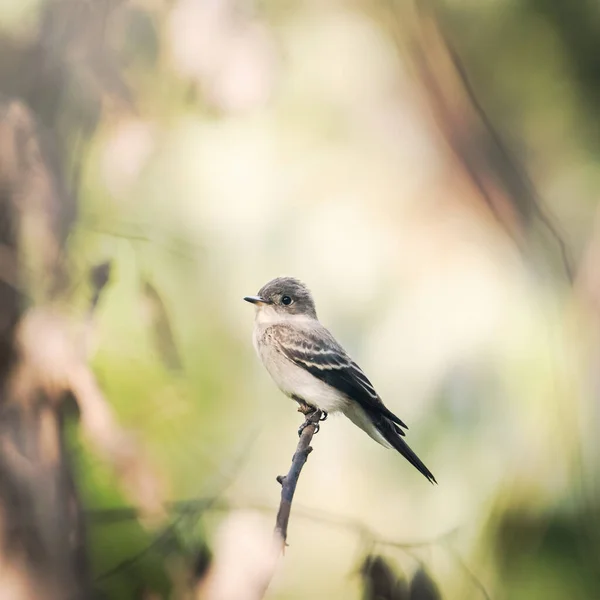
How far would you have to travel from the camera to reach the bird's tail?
61.0 inches

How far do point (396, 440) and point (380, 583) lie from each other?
12.1 inches

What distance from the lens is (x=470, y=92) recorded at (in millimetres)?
1712

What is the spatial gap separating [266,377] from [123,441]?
34 centimetres

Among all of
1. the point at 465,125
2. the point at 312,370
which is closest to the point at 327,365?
the point at 312,370

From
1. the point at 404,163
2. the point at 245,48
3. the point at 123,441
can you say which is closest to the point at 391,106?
the point at 404,163

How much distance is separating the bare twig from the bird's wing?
91 mm

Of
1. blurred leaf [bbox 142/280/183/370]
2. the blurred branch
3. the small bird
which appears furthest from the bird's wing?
the blurred branch

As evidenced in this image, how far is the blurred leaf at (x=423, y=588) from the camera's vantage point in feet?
5.07

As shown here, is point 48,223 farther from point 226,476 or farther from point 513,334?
point 513,334

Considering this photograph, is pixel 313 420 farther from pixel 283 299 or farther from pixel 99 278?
pixel 99 278

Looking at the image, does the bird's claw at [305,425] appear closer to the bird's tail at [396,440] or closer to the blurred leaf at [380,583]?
the bird's tail at [396,440]

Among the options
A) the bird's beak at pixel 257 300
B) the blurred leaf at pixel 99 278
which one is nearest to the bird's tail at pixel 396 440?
the bird's beak at pixel 257 300

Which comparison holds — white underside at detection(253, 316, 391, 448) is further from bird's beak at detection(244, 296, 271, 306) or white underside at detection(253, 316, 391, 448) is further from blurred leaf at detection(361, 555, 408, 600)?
blurred leaf at detection(361, 555, 408, 600)

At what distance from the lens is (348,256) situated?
1.67 m
